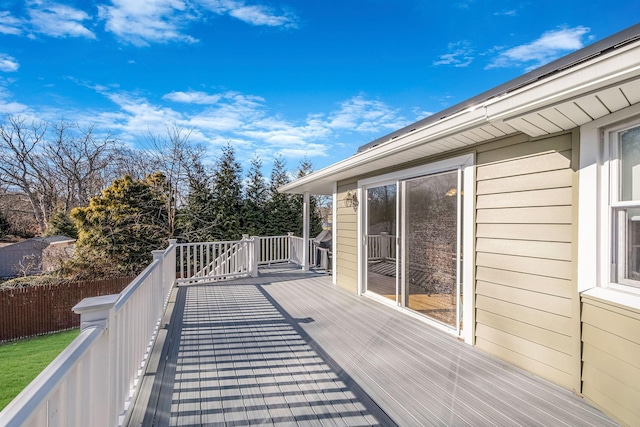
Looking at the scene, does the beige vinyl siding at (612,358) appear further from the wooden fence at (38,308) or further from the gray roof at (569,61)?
the wooden fence at (38,308)

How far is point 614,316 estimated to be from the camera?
6.82 feet

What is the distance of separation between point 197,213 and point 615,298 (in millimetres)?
11620

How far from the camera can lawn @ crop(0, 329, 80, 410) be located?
15.8ft

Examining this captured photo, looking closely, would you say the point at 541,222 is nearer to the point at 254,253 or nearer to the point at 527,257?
Result: the point at 527,257

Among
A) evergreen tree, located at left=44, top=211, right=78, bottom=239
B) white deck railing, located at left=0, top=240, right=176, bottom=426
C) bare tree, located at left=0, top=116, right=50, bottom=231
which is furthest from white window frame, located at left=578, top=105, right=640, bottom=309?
bare tree, located at left=0, top=116, right=50, bottom=231

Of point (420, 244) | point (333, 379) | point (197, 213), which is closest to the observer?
point (333, 379)

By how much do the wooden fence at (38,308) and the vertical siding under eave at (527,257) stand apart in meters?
8.73

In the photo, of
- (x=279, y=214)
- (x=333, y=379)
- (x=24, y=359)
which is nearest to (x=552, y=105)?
(x=333, y=379)

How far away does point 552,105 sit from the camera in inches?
79.6

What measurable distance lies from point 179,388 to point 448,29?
33.3 ft

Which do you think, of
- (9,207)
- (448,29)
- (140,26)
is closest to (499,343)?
(448,29)

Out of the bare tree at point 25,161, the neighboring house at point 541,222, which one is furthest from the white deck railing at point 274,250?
the bare tree at point 25,161

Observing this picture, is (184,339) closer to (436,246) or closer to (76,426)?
(76,426)

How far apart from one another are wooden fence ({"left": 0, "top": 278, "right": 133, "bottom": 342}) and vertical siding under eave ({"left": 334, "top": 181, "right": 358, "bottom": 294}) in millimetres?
6331
